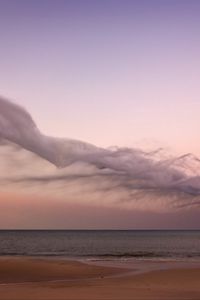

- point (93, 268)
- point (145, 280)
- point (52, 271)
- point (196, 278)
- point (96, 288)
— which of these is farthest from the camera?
point (93, 268)

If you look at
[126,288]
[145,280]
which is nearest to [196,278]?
[145,280]

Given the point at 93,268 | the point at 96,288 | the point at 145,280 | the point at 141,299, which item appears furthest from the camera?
the point at 93,268

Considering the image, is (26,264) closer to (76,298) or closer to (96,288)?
(96,288)

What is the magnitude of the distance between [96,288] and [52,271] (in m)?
13.0

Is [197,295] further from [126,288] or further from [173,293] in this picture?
[126,288]

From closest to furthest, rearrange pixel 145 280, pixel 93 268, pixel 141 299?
pixel 141 299
pixel 145 280
pixel 93 268

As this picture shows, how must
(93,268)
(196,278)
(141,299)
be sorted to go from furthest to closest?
(93,268) < (196,278) < (141,299)

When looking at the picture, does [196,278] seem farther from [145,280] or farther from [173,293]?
[173,293]

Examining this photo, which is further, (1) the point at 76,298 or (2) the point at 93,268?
(2) the point at 93,268

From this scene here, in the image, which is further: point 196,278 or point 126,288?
point 196,278

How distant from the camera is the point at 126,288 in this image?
21.7 metres

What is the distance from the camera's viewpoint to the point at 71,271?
34.1 metres

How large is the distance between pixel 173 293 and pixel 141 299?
9.08 ft

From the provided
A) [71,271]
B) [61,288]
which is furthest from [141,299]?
[71,271]
